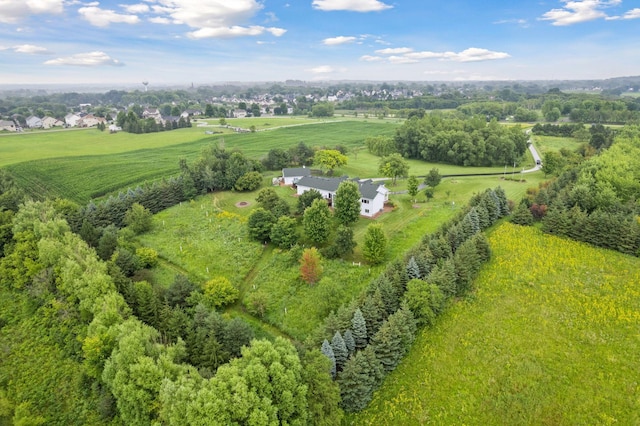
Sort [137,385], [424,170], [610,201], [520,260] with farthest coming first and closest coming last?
[424,170] < [610,201] < [520,260] < [137,385]

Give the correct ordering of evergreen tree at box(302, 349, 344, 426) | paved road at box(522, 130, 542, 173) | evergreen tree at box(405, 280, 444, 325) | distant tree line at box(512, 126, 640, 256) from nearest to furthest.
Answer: evergreen tree at box(302, 349, 344, 426)
evergreen tree at box(405, 280, 444, 325)
distant tree line at box(512, 126, 640, 256)
paved road at box(522, 130, 542, 173)

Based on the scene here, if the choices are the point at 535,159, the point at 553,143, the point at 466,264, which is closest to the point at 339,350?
the point at 466,264

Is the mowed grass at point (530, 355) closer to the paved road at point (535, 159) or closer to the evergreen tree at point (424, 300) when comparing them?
the evergreen tree at point (424, 300)

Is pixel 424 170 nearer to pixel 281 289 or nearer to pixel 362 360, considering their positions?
pixel 281 289

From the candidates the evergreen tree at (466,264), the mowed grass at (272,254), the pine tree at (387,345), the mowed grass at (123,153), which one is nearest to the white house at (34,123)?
the mowed grass at (123,153)

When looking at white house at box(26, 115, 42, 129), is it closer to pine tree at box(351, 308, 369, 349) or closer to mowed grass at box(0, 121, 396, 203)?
mowed grass at box(0, 121, 396, 203)

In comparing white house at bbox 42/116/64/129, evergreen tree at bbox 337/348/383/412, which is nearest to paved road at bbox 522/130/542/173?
evergreen tree at bbox 337/348/383/412

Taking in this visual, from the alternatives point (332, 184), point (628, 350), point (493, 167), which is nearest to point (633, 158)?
point (493, 167)
